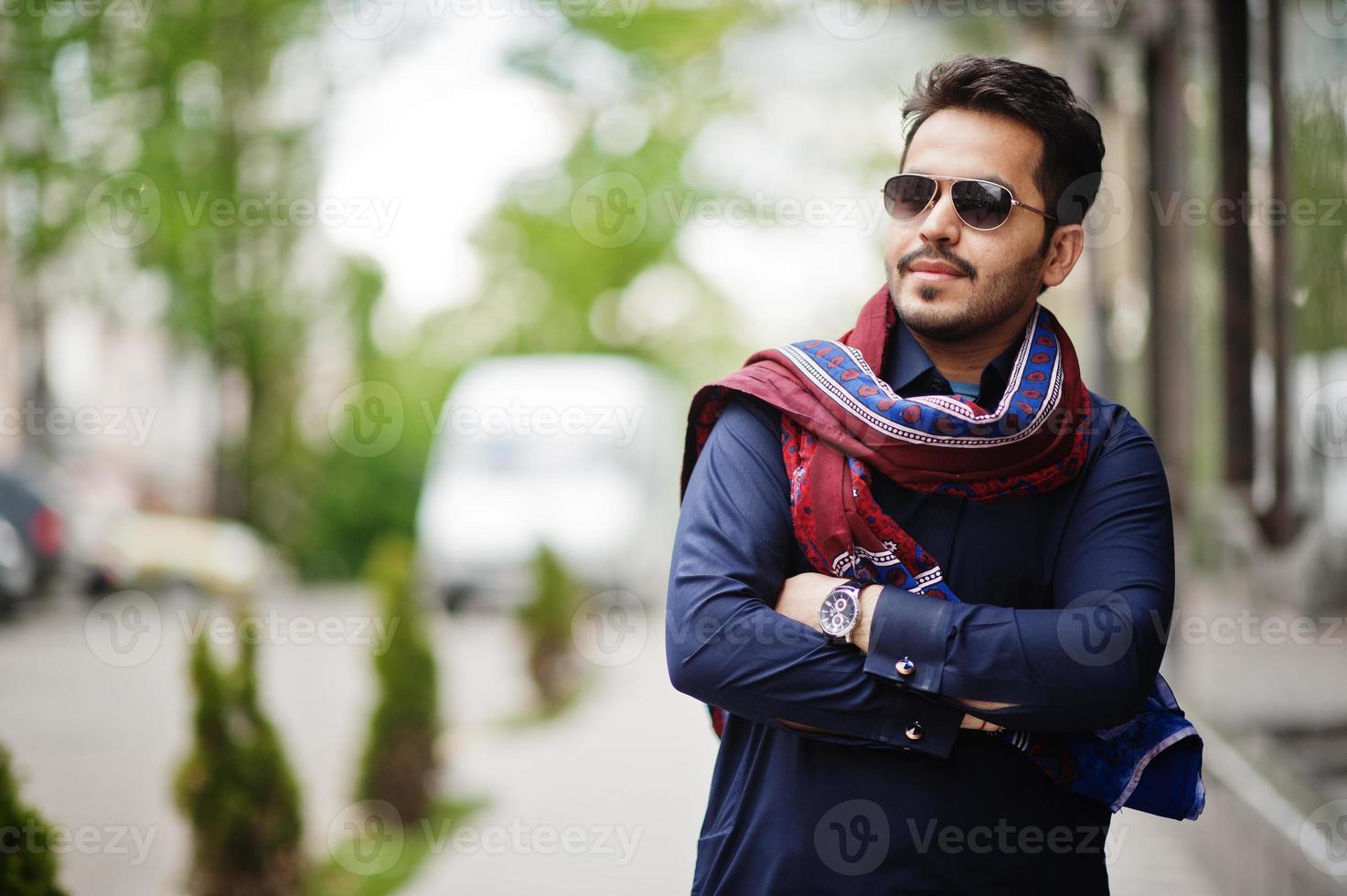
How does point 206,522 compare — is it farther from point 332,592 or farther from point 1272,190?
point 1272,190

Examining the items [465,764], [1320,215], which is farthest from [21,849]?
[465,764]

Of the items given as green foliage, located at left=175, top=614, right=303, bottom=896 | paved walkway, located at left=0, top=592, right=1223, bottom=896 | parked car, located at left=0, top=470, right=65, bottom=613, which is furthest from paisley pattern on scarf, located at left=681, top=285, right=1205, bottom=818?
parked car, located at left=0, top=470, right=65, bottom=613

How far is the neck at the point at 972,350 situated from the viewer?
6.97ft

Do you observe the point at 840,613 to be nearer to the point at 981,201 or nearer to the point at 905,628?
the point at 905,628

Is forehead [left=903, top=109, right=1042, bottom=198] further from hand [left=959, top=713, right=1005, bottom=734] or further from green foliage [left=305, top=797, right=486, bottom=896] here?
green foliage [left=305, top=797, right=486, bottom=896]

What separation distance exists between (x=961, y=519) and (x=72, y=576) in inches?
593

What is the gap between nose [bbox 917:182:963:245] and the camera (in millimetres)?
2020

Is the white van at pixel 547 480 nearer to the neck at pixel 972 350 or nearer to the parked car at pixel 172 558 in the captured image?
the parked car at pixel 172 558

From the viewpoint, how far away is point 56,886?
284 centimetres

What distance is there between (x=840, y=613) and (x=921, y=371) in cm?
42

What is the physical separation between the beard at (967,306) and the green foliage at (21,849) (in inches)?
83.5

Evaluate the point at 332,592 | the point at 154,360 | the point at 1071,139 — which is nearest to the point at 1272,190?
the point at 1071,139

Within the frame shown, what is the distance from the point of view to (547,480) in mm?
15898

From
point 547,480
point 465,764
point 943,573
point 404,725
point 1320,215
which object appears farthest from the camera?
point 547,480
